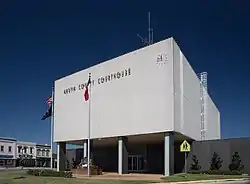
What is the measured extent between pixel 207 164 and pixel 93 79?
712 inches

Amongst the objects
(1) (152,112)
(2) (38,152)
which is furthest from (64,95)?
(2) (38,152)

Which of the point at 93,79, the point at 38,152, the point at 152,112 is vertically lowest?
the point at 38,152

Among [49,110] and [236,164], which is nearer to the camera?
[236,164]

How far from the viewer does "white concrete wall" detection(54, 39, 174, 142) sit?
41.2 meters

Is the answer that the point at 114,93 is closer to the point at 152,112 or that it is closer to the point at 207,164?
the point at 152,112

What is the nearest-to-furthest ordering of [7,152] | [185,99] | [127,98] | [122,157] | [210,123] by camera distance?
1. [185,99]
2. [127,98]
3. [122,157]
4. [210,123]
5. [7,152]

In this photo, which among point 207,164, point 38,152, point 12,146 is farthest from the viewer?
point 38,152

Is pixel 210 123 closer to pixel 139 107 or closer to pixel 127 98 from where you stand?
pixel 127 98

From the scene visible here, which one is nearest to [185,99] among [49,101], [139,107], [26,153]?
[139,107]

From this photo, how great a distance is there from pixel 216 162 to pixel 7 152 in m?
74.1

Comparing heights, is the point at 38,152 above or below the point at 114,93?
below

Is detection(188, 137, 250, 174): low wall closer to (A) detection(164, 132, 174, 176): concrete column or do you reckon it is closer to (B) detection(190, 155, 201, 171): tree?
(B) detection(190, 155, 201, 171): tree

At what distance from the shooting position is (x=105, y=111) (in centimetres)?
4894

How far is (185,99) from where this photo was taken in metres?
45.0
